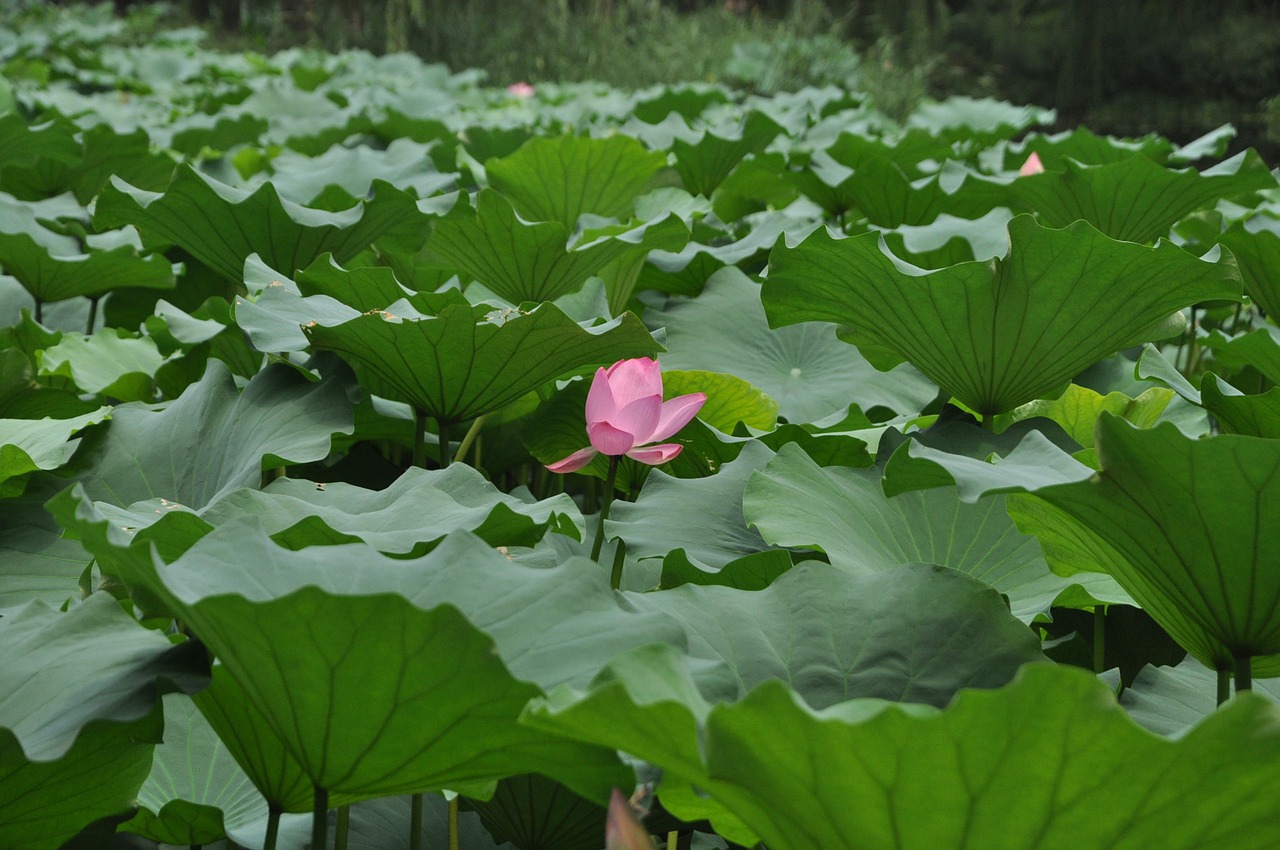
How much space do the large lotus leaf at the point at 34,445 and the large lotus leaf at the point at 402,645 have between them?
0.35 m

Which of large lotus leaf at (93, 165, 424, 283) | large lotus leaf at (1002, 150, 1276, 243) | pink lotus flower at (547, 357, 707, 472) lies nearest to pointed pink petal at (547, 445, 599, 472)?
pink lotus flower at (547, 357, 707, 472)

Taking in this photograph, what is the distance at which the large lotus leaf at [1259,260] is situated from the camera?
1519 mm

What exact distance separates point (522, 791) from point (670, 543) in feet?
0.75

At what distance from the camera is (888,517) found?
1.03 meters

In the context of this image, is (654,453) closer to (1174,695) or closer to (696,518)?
(696,518)

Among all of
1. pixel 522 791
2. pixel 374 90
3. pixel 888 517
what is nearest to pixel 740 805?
pixel 522 791

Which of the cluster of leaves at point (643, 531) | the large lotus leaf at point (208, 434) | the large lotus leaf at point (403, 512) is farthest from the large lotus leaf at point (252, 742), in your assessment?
the large lotus leaf at point (208, 434)

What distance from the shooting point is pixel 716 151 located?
2639 millimetres

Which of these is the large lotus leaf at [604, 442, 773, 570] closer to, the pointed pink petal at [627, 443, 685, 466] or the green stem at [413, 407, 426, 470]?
the pointed pink petal at [627, 443, 685, 466]

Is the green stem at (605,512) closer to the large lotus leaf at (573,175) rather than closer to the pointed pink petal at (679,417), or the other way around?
the pointed pink petal at (679,417)

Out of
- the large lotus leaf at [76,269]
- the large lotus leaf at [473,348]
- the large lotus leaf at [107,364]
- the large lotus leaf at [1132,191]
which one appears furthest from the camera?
the large lotus leaf at [1132,191]

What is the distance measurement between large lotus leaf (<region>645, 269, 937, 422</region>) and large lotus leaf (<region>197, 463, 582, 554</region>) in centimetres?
55

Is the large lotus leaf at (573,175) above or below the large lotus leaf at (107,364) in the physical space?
above

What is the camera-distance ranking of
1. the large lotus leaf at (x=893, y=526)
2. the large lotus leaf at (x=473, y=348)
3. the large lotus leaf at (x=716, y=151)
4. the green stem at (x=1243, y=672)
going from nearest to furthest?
1. the green stem at (x=1243, y=672)
2. the large lotus leaf at (x=893, y=526)
3. the large lotus leaf at (x=473, y=348)
4. the large lotus leaf at (x=716, y=151)
